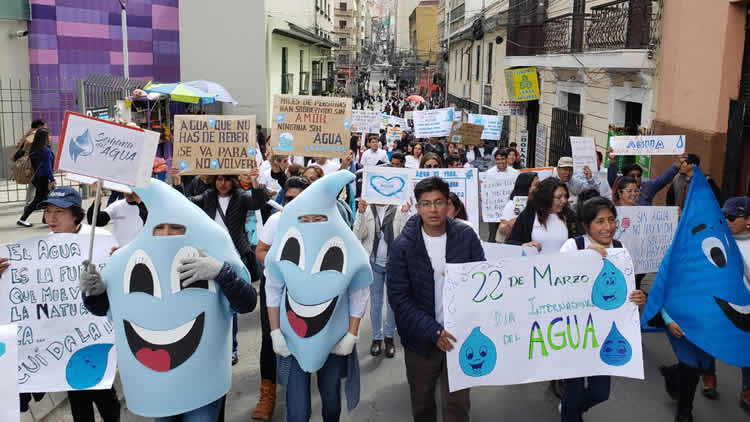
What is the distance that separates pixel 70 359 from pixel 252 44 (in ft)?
67.8

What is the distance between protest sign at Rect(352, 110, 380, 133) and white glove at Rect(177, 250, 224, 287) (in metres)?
11.2

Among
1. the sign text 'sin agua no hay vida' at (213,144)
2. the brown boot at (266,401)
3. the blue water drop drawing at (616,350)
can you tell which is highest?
the sign text 'sin agua no hay vida' at (213,144)

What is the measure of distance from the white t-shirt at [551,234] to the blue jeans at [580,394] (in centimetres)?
137

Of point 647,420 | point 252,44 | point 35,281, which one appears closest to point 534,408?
point 647,420

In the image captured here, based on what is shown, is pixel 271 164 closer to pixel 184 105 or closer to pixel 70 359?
pixel 70 359

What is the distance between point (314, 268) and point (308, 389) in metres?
0.75

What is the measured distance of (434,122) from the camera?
15484 mm

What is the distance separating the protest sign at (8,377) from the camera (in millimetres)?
3176

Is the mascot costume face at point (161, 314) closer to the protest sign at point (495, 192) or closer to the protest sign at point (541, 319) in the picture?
the protest sign at point (541, 319)

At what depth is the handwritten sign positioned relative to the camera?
320 inches

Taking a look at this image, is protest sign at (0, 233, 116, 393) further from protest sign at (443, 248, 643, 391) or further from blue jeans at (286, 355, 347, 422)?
protest sign at (443, 248, 643, 391)

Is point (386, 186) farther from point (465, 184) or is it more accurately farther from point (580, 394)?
point (580, 394)

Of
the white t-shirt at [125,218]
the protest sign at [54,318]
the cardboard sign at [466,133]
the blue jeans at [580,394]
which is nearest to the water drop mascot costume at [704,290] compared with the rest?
the blue jeans at [580,394]

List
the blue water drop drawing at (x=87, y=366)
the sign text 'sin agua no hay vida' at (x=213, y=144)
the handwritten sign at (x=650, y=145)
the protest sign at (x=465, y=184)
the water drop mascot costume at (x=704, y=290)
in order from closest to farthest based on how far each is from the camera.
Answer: the blue water drop drawing at (x=87, y=366) < the water drop mascot costume at (x=704, y=290) < the sign text 'sin agua no hay vida' at (x=213, y=144) < the protest sign at (x=465, y=184) < the handwritten sign at (x=650, y=145)
